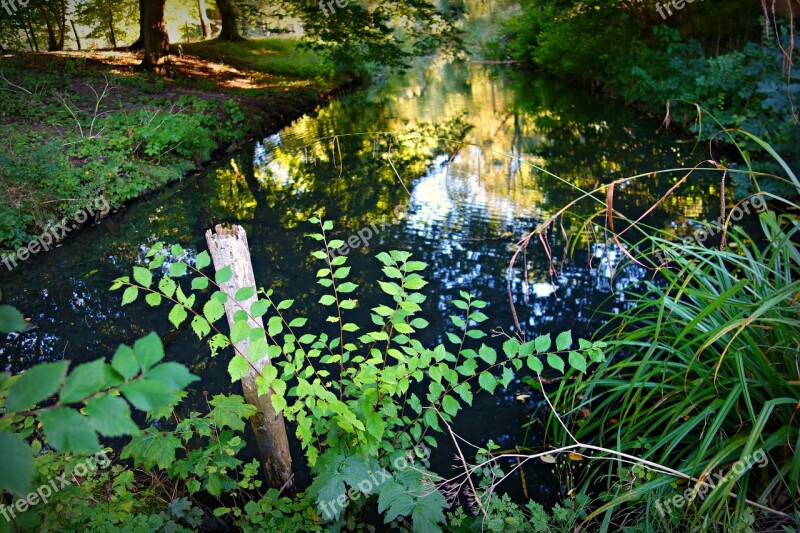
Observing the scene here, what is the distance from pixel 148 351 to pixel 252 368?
5.56ft

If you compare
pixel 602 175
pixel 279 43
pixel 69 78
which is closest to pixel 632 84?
pixel 602 175

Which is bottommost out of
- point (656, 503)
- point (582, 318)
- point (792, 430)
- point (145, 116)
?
point (582, 318)

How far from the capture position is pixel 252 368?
249 centimetres

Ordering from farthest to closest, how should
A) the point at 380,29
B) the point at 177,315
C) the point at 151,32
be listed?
the point at 380,29 → the point at 151,32 → the point at 177,315

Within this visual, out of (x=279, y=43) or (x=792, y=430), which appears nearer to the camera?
(x=792, y=430)

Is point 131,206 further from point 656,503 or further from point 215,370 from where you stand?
point 656,503

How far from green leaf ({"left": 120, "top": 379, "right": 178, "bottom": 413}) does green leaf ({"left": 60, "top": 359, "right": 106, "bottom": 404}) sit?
0.14ft

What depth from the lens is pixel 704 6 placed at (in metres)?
12.2

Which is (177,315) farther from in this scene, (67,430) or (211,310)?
(67,430)

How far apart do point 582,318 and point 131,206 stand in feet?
23.0

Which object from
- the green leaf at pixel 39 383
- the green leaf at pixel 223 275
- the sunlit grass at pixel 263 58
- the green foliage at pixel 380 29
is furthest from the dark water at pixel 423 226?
the sunlit grass at pixel 263 58

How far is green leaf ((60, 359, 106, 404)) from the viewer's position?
78cm

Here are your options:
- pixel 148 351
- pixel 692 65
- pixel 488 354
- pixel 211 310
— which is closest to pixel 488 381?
pixel 488 354

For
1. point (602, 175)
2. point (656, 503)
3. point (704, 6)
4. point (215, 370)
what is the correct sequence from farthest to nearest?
point (704, 6)
point (602, 175)
point (215, 370)
point (656, 503)
